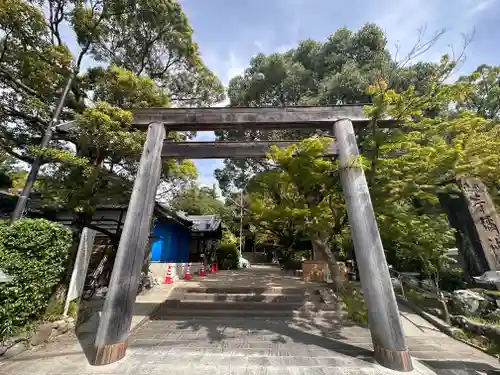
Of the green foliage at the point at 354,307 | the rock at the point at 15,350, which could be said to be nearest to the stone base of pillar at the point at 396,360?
the green foliage at the point at 354,307

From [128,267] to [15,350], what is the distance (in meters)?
2.30

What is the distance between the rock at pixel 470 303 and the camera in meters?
6.15

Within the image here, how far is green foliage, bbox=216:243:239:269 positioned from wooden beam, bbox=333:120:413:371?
51.0 ft

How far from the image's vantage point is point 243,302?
274 inches

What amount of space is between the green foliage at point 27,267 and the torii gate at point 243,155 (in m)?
1.60

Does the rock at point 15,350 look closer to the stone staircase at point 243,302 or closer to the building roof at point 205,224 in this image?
the stone staircase at point 243,302

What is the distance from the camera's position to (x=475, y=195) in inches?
276

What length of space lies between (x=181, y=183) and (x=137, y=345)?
18.0ft

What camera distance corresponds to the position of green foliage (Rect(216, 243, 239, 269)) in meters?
18.2

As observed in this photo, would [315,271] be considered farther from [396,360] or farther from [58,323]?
[58,323]

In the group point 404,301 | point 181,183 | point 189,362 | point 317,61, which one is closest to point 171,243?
point 181,183

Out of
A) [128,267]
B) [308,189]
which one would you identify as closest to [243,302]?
[308,189]

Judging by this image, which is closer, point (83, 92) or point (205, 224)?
point (83, 92)

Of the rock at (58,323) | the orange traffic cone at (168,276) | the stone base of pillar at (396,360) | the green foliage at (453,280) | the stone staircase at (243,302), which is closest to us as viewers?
the stone base of pillar at (396,360)
